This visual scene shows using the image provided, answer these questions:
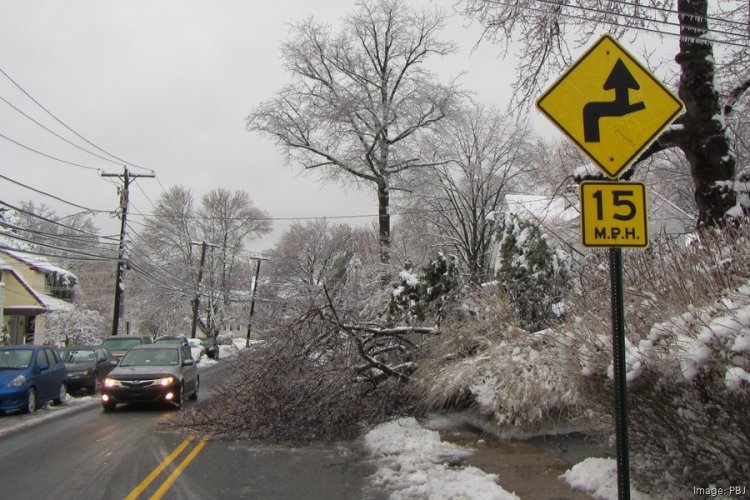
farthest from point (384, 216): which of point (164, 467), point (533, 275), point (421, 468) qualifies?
point (421, 468)

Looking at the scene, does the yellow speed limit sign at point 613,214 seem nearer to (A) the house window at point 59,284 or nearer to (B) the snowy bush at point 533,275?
(B) the snowy bush at point 533,275

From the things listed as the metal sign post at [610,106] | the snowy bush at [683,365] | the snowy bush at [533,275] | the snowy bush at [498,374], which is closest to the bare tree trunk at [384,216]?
the snowy bush at [533,275]

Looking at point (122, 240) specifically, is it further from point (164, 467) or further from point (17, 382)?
point (164, 467)

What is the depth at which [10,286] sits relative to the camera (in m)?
35.7

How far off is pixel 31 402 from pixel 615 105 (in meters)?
14.3

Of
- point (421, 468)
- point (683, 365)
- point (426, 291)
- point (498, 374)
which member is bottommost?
point (421, 468)

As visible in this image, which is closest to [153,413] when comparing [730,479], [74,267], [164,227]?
[730,479]

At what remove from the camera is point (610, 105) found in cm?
430

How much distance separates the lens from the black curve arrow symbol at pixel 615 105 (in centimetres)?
427

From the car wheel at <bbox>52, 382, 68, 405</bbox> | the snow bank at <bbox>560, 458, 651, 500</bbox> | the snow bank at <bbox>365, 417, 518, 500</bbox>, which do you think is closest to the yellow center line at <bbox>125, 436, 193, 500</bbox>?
the snow bank at <bbox>365, 417, 518, 500</bbox>

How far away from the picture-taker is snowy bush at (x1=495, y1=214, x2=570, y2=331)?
1134 centimetres

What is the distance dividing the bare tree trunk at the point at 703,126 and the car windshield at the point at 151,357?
12.0 m

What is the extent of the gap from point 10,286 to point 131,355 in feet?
83.7

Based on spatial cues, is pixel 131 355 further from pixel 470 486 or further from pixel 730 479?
pixel 730 479
